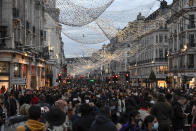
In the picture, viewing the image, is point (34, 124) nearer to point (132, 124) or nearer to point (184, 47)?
point (132, 124)

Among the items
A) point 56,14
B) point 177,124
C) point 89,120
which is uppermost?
point 56,14

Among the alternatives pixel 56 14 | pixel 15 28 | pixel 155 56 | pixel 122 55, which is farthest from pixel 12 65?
pixel 122 55

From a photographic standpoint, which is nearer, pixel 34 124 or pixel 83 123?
pixel 34 124

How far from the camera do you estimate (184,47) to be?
5188 centimetres

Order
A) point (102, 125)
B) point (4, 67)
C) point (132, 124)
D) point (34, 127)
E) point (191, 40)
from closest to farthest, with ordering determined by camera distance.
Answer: point (34, 127)
point (102, 125)
point (132, 124)
point (4, 67)
point (191, 40)

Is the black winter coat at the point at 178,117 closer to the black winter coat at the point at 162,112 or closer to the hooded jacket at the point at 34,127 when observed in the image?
the black winter coat at the point at 162,112

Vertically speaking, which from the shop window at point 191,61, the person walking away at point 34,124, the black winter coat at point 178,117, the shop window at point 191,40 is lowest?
the black winter coat at point 178,117

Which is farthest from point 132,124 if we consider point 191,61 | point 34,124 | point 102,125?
point 191,61

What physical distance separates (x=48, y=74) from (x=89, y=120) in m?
61.8

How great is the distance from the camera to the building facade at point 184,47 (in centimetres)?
5105

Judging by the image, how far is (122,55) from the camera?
280 feet

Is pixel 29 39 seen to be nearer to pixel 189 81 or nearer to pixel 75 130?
pixel 189 81

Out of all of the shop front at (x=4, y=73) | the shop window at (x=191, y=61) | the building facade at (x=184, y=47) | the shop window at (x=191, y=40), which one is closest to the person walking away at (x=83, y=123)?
the shop front at (x=4, y=73)

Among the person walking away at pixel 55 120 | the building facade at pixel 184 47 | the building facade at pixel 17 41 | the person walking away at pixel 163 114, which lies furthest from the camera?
the building facade at pixel 184 47
